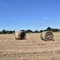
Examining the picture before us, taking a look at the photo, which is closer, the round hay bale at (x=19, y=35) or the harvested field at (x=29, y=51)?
the harvested field at (x=29, y=51)

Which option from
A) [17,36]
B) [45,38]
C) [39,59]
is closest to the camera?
[39,59]

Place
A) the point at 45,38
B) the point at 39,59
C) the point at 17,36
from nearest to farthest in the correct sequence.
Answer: the point at 39,59 < the point at 45,38 < the point at 17,36

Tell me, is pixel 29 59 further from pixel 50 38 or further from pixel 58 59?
pixel 50 38

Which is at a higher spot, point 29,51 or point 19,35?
point 19,35

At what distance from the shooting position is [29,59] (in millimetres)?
11109

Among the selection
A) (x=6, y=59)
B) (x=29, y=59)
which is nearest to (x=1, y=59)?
(x=6, y=59)

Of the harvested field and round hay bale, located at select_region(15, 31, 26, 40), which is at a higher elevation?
round hay bale, located at select_region(15, 31, 26, 40)

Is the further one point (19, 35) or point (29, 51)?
point (19, 35)

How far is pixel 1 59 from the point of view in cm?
1129

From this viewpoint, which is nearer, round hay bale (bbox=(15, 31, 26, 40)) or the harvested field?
the harvested field

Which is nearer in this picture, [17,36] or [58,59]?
[58,59]

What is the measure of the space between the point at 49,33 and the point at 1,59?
18286 mm

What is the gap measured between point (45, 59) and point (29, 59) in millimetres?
738

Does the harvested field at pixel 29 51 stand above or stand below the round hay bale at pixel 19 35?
below
